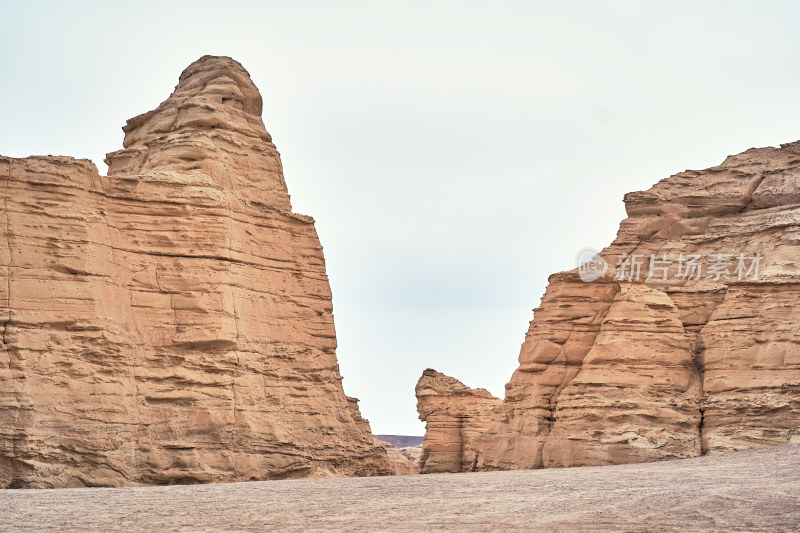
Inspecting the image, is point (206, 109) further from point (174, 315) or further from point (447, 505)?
point (447, 505)

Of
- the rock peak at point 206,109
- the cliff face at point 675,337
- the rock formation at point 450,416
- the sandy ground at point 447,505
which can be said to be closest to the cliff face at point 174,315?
the rock peak at point 206,109

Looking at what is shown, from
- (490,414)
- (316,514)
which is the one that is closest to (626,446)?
(316,514)

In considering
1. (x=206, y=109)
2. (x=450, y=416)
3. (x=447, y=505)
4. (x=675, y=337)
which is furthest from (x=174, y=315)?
(x=450, y=416)

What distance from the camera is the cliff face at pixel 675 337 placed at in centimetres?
3347

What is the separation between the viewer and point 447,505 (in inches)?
758

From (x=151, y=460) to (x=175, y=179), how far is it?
7.42 metres

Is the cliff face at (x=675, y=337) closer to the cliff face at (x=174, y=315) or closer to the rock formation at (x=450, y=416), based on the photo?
the cliff face at (x=174, y=315)

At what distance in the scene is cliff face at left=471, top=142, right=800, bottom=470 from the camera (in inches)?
1318

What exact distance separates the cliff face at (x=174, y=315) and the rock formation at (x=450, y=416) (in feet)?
77.8

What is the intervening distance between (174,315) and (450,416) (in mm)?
30500

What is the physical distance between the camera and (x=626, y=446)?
33.7 meters

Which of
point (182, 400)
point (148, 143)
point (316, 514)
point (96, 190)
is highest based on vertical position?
point (148, 143)

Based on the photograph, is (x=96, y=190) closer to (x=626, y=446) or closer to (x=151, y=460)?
(x=151, y=460)

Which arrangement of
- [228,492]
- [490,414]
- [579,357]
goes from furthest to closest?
[490,414] < [579,357] < [228,492]
